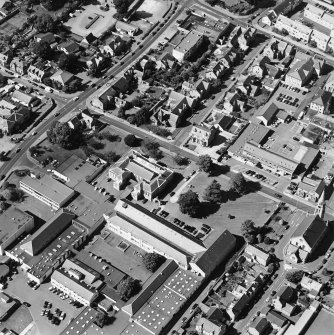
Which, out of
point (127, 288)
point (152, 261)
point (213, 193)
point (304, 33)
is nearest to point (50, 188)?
point (152, 261)

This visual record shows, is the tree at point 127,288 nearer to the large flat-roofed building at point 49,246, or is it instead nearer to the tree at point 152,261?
the tree at point 152,261

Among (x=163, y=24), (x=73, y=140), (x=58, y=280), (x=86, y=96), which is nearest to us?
(x=58, y=280)

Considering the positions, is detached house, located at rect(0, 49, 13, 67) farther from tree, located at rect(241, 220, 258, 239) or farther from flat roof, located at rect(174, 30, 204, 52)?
tree, located at rect(241, 220, 258, 239)

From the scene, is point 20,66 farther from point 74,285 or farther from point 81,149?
point 74,285

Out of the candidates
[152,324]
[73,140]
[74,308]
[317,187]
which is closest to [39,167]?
[73,140]

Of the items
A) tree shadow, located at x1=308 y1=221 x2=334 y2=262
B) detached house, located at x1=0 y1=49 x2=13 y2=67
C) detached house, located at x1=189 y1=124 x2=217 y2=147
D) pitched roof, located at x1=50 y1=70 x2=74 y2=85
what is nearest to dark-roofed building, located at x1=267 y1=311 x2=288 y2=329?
tree shadow, located at x1=308 y1=221 x2=334 y2=262

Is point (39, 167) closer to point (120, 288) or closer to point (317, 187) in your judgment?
point (120, 288)
